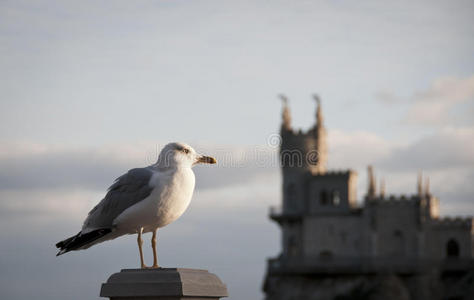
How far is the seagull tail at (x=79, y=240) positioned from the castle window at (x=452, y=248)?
67557 millimetres

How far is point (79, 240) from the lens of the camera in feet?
31.8

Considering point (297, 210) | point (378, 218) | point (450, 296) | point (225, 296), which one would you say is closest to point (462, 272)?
point (450, 296)

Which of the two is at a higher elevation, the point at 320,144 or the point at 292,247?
the point at 320,144

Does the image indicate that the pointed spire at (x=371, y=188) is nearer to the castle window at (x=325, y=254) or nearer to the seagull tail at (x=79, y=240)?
the castle window at (x=325, y=254)

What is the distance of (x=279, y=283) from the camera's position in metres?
77.9

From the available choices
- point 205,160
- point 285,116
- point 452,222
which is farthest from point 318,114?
point 205,160

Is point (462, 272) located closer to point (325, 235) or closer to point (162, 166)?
point (325, 235)

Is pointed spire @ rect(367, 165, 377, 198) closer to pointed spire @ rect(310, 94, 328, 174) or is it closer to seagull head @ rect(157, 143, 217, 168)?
pointed spire @ rect(310, 94, 328, 174)

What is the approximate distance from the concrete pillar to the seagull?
1.21ft

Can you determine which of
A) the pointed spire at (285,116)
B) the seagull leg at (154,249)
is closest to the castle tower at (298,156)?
the pointed spire at (285,116)

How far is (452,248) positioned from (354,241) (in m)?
8.12

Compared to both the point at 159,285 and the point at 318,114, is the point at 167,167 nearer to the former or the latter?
the point at 159,285

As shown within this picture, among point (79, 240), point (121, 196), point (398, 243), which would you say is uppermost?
point (398, 243)

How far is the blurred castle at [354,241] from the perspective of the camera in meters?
73.6
